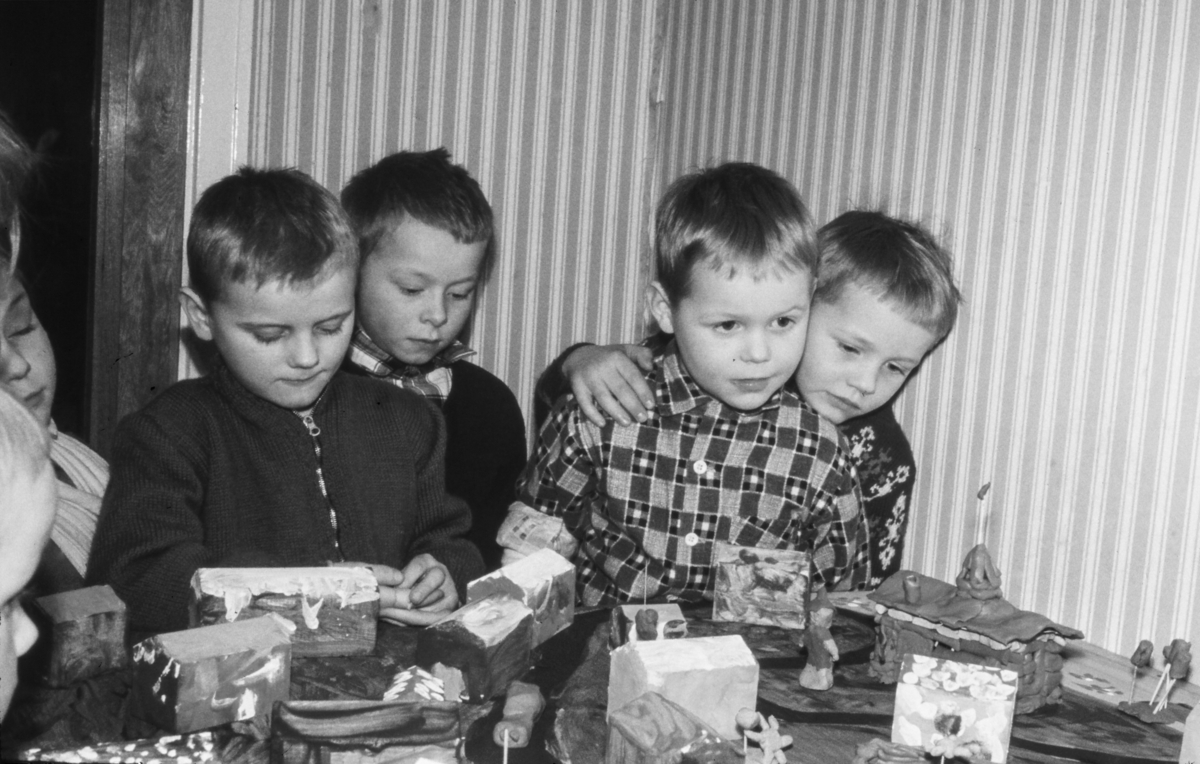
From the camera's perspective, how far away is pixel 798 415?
190 centimetres

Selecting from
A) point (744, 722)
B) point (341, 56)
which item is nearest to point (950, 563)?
point (744, 722)

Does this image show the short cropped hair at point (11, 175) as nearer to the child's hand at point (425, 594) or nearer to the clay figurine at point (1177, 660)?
the child's hand at point (425, 594)

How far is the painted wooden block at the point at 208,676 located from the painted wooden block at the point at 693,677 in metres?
0.33

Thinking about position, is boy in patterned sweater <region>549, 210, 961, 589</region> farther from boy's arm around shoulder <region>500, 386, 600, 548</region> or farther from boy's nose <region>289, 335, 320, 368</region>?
boy's nose <region>289, 335, 320, 368</region>

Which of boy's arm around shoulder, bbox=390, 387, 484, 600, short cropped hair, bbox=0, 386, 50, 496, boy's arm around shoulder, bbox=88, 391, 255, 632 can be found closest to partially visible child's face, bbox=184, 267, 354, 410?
boy's arm around shoulder, bbox=88, 391, 255, 632

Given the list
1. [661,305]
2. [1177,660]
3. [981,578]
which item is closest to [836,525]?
[661,305]

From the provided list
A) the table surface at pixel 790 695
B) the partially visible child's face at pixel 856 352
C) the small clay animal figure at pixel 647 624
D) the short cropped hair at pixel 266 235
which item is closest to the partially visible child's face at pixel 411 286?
the short cropped hair at pixel 266 235

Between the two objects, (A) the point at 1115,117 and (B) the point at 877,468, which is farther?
(B) the point at 877,468

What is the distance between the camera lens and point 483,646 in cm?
118

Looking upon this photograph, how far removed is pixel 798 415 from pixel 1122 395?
19.0 inches

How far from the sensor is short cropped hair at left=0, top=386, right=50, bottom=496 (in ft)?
2.53

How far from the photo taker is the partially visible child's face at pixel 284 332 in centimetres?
163

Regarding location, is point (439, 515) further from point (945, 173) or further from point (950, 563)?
point (945, 173)

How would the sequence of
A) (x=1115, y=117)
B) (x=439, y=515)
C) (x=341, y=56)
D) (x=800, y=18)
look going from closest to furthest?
(x=1115, y=117) < (x=439, y=515) < (x=800, y=18) < (x=341, y=56)
